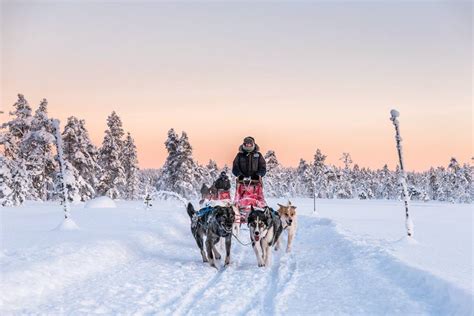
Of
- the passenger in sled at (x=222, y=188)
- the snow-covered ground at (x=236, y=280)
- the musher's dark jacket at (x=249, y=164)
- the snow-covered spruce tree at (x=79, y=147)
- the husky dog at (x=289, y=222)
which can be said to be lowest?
the snow-covered ground at (x=236, y=280)

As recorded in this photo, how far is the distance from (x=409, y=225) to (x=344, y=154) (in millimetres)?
101593

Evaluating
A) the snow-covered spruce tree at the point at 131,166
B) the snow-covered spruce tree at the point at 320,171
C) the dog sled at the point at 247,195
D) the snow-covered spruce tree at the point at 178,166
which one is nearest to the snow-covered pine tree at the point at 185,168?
the snow-covered spruce tree at the point at 178,166

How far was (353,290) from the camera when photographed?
24.6 feet

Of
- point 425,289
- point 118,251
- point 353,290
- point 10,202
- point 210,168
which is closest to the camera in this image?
point 425,289

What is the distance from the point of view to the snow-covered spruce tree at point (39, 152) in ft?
132

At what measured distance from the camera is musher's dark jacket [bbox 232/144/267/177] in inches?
505

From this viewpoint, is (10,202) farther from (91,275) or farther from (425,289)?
(425,289)

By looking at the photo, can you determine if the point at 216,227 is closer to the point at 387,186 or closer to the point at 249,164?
the point at 249,164

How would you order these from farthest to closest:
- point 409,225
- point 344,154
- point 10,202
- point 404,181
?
1. point 344,154
2. point 10,202
3. point 404,181
4. point 409,225

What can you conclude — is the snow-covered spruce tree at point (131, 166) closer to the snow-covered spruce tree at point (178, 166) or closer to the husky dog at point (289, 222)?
the snow-covered spruce tree at point (178, 166)

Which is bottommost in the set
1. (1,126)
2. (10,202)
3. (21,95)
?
(10,202)

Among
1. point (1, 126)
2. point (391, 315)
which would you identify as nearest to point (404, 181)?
point (391, 315)

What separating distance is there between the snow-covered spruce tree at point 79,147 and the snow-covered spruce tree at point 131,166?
13.8 metres

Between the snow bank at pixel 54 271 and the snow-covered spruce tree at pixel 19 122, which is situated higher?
the snow-covered spruce tree at pixel 19 122
